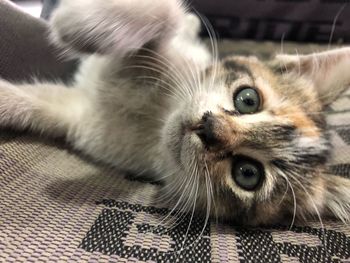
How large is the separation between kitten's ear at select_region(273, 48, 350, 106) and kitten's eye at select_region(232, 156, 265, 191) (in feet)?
1.33

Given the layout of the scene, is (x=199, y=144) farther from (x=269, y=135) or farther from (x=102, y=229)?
(x=102, y=229)

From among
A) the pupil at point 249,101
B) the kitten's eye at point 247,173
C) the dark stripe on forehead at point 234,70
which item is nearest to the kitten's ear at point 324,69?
the dark stripe on forehead at point 234,70

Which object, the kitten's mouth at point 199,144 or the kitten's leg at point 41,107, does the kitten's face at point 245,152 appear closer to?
the kitten's mouth at point 199,144

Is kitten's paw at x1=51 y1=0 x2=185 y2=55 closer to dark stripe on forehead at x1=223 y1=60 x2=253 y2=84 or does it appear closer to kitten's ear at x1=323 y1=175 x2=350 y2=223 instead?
dark stripe on forehead at x1=223 y1=60 x2=253 y2=84

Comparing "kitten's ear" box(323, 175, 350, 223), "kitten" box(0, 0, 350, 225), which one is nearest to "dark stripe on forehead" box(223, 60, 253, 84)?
"kitten" box(0, 0, 350, 225)

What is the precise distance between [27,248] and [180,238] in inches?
12.9

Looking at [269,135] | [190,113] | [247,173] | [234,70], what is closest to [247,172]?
[247,173]

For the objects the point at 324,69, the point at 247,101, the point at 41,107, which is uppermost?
the point at 324,69

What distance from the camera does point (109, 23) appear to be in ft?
3.32

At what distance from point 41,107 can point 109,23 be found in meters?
0.42

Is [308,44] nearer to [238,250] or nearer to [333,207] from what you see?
[333,207]

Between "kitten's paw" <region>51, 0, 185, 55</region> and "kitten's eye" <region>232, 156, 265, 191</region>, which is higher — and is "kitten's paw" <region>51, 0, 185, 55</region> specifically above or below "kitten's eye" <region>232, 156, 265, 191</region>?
above

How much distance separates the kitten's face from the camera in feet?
3.24

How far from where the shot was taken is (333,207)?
1106mm
